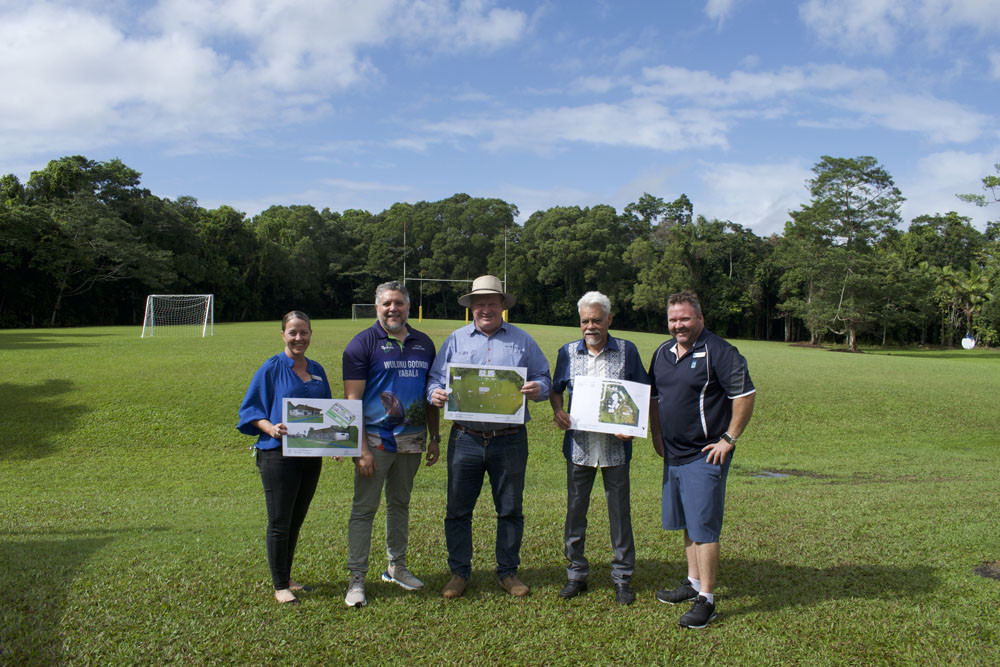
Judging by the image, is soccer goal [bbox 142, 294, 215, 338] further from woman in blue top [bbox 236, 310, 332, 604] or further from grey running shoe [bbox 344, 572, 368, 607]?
grey running shoe [bbox 344, 572, 368, 607]

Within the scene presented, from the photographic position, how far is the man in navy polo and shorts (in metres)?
3.99

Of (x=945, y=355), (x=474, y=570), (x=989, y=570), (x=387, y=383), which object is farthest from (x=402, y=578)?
(x=945, y=355)

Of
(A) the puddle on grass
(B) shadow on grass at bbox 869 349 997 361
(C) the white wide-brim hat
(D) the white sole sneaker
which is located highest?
(C) the white wide-brim hat

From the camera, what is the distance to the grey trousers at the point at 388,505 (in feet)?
14.0

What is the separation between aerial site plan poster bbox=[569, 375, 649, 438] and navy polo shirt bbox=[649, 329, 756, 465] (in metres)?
0.20

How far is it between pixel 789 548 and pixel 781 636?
1.84 meters

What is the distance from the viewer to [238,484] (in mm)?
9547

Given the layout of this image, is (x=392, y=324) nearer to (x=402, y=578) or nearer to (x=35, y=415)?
(x=402, y=578)

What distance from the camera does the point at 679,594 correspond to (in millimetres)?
4238

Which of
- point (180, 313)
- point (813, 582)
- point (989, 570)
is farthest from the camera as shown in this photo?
point (180, 313)

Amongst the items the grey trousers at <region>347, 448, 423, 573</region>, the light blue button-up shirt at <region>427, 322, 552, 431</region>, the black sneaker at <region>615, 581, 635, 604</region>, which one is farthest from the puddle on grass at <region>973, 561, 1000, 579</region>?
the grey trousers at <region>347, 448, 423, 573</region>

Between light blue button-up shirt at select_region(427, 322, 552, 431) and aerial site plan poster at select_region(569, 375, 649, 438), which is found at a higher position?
light blue button-up shirt at select_region(427, 322, 552, 431)

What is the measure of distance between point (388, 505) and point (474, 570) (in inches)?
36.3

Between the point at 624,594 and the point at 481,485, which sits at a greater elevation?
the point at 481,485
